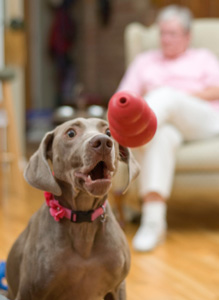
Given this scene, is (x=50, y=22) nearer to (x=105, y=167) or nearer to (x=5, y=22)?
(x=5, y=22)

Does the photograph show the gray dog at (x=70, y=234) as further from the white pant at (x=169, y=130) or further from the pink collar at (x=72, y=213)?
the white pant at (x=169, y=130)

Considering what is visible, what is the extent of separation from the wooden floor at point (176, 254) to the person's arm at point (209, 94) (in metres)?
0.62

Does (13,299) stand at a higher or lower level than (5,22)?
lower

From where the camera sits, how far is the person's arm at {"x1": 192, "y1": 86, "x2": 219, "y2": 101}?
2744 mm

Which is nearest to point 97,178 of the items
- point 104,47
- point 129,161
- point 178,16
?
point 129,161

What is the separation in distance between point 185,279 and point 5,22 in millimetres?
2724

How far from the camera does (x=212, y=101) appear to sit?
279 cm

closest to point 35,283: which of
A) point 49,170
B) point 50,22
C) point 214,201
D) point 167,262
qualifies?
point 49,170

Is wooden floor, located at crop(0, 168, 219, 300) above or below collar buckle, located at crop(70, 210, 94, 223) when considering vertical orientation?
below

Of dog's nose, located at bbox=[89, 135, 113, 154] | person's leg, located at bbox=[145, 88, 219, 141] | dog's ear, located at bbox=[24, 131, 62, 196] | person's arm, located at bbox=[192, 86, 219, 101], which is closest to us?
dog's nose, located at bbox=[89, 135, 113, 154]

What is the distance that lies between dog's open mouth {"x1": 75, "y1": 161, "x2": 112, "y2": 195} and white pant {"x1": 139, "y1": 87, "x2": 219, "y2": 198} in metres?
1.18

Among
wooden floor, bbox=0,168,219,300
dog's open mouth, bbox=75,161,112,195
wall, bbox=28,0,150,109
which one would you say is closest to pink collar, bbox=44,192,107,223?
dog's open mouth, bbox=75,161,112,195

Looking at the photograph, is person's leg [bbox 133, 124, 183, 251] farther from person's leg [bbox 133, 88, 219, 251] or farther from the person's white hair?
the person's white hair

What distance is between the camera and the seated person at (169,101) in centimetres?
244
